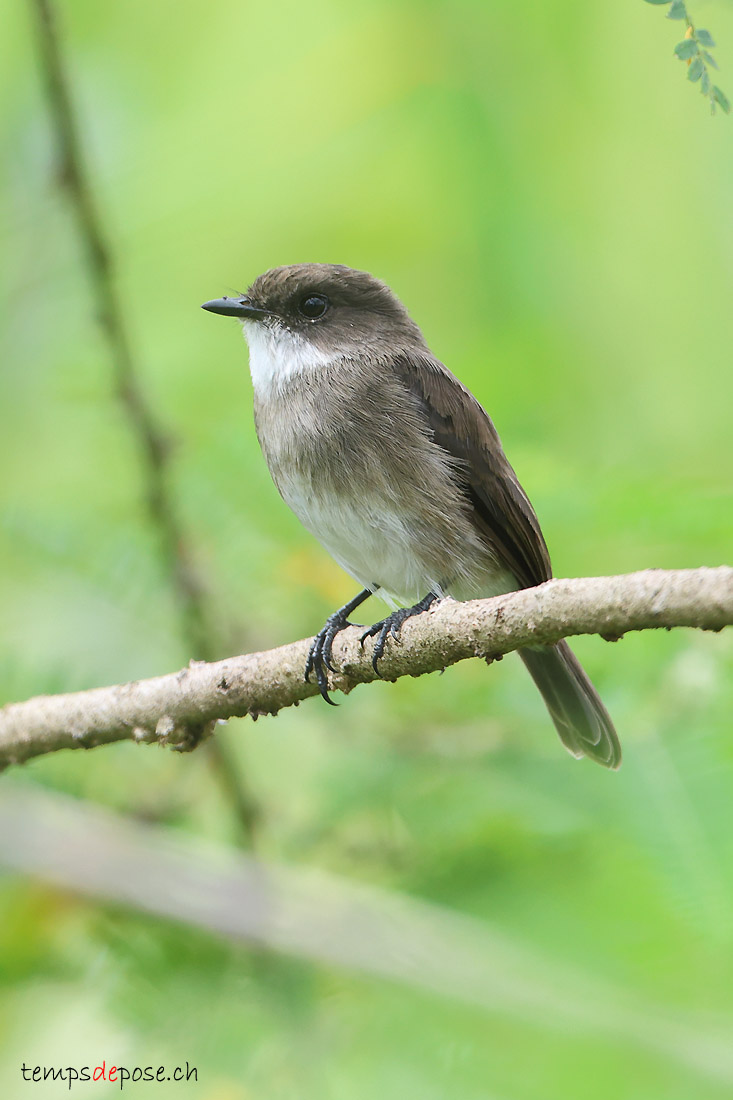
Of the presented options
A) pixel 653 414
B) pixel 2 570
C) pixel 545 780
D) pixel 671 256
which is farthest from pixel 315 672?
pixel 671 256

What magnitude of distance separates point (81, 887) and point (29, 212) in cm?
224

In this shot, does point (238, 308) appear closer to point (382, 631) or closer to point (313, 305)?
point (313, 305)

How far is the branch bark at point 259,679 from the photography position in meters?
2.09

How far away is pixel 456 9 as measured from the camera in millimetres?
4578

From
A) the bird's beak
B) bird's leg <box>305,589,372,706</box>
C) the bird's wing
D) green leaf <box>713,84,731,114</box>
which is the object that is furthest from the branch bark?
the bird's beak

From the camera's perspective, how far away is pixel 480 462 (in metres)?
3.78

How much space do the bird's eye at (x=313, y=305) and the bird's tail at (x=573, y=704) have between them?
1.32 m

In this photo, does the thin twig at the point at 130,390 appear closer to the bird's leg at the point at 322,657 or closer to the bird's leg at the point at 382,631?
the bird's leg at the point at 322,657

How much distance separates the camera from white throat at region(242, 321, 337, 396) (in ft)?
12.9

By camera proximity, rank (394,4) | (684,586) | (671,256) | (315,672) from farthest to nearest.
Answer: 1. (671,256)
2. (394,4)
3. (315,672)
4. (684,586)

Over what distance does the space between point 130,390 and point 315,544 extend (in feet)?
2.96

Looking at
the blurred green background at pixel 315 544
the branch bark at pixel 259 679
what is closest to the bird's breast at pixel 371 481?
the blurred green background at pixel 315 544

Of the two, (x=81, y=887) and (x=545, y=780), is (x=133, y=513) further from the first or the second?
(x=545, y=780)

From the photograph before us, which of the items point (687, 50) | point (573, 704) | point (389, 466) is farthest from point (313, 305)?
point (687, 50)
